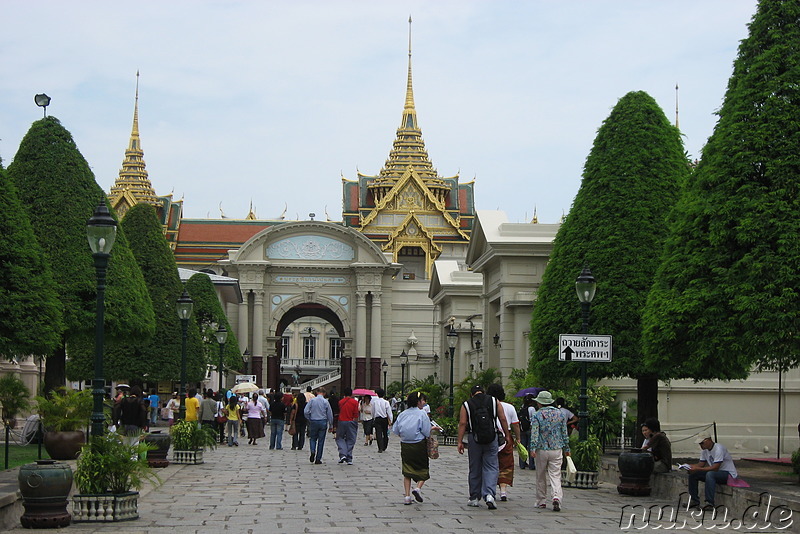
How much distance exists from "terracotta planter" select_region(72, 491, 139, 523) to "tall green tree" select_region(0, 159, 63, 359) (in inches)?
253

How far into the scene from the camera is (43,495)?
13508 millimetres

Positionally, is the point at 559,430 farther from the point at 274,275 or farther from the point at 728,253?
the point at 274,275

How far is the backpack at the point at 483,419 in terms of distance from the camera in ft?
51.8

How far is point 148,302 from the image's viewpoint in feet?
98.9

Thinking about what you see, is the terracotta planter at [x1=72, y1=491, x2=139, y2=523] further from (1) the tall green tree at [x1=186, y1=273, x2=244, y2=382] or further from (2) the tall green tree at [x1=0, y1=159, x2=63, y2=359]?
(1) the tall green tree at [x1=186, y1=273, x2=244, y2=382]

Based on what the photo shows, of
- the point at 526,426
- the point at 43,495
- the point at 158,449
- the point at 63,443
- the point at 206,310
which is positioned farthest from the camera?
the point at 206,310

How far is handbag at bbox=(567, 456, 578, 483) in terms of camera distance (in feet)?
62.1

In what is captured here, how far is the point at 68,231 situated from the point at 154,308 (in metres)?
14.4

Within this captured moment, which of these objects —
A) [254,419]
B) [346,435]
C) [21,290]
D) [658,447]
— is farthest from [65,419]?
[254,419]

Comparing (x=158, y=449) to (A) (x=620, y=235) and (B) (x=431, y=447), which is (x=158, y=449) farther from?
(A) (x=620, y=235)

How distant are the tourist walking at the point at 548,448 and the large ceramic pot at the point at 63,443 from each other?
9111mm

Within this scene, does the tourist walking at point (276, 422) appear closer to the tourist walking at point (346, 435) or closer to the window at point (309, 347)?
the tourist walking at point (346, 435)

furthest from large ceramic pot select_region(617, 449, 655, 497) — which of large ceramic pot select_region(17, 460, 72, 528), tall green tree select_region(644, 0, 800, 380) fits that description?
large ceramic pot select_region(17, 460, 72, 528)

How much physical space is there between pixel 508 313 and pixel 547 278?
38.9 feet
